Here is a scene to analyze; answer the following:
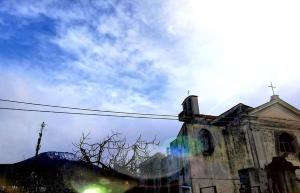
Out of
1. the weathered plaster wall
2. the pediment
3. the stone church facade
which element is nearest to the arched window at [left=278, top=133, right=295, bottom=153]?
the stone church facade

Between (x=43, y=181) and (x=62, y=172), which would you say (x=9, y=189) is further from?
(x=62, y=172)

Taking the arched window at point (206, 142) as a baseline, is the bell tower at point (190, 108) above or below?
above

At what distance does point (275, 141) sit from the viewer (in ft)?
73.4

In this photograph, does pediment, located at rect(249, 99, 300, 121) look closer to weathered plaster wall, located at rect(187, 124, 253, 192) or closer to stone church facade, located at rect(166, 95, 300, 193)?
stone church facade, located at rect(166, 95, 300, 193)

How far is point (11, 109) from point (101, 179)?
4740 millimetres

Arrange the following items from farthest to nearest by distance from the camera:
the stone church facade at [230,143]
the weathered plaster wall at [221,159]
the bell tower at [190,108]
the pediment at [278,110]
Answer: the pediment at [278,110] → the bell tower at [190,108] → the stone church facade at [230,143] → the weathered plaster wall at [221,159]

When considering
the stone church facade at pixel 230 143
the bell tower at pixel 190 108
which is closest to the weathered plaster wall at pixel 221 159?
the stone church facade at pixel 230 143

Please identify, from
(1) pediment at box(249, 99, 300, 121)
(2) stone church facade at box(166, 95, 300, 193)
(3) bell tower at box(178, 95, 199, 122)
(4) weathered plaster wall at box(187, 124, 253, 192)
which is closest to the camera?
(4) weathered plaster wall at box(187, 124, 253, 192)

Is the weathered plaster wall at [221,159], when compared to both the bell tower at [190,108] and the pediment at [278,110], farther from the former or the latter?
the pediment at [278,110]

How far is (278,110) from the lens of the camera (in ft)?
78.2

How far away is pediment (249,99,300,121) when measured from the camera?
23042 millimetres

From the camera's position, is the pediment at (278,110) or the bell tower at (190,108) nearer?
the bell tower at (190,108)

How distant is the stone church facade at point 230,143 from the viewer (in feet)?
67.1

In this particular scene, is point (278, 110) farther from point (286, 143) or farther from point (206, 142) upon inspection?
point (206, 142)
